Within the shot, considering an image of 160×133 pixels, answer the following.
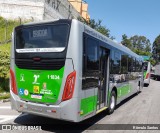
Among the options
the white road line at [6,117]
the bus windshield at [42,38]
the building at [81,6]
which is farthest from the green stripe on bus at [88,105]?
the building at [81,6]

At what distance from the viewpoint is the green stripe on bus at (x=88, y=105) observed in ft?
22.1

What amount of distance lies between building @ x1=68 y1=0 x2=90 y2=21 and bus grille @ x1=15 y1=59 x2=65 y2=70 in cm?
6516

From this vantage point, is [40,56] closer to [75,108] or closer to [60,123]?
[75,108]

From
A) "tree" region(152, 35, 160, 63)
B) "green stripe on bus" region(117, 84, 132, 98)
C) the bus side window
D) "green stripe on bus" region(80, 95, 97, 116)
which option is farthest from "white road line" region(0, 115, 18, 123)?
"tree" region(152, 35, 160, 63)

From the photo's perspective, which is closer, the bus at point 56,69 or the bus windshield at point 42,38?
the bus at point 56,69

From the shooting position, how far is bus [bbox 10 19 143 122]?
646cm

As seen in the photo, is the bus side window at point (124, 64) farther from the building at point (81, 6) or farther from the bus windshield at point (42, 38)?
the building at point (81, 6)

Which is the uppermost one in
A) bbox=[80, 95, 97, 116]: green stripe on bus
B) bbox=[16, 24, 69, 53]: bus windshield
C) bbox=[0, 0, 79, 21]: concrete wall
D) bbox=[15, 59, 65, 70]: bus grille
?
bbox=[0, 0, 79, 21]: concrete wall

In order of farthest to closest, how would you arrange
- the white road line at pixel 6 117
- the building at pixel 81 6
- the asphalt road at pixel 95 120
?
the building at pixel 81 6
the white road line at pixel 6 117
the asphalt road at pixel 95 120

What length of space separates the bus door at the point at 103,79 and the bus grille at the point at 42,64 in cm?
202

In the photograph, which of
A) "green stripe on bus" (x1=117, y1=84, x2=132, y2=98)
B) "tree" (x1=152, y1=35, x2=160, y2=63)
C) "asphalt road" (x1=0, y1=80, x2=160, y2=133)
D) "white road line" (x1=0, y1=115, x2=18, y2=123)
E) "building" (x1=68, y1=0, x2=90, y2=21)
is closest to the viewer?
→ "asphalt road" (x1=0, y1=80, x2=160, y2=133)

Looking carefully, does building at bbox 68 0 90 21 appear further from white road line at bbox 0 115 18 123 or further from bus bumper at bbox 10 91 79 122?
bus bumper at bbox 10 91 79 122

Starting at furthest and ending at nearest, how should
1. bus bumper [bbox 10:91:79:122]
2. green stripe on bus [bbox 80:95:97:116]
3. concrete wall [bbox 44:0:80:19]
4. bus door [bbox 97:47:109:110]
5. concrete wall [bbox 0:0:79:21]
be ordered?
concrete wall [bbox 44:0:80:19] → concrete wall [bbox 0:0:79:21] → bus door [bbox 97:47:109:110] → green stripe on bus [bbox 80:95:97:116] → bus bumper [bbox 10:91:79:122]

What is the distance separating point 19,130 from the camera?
22.8 feet
